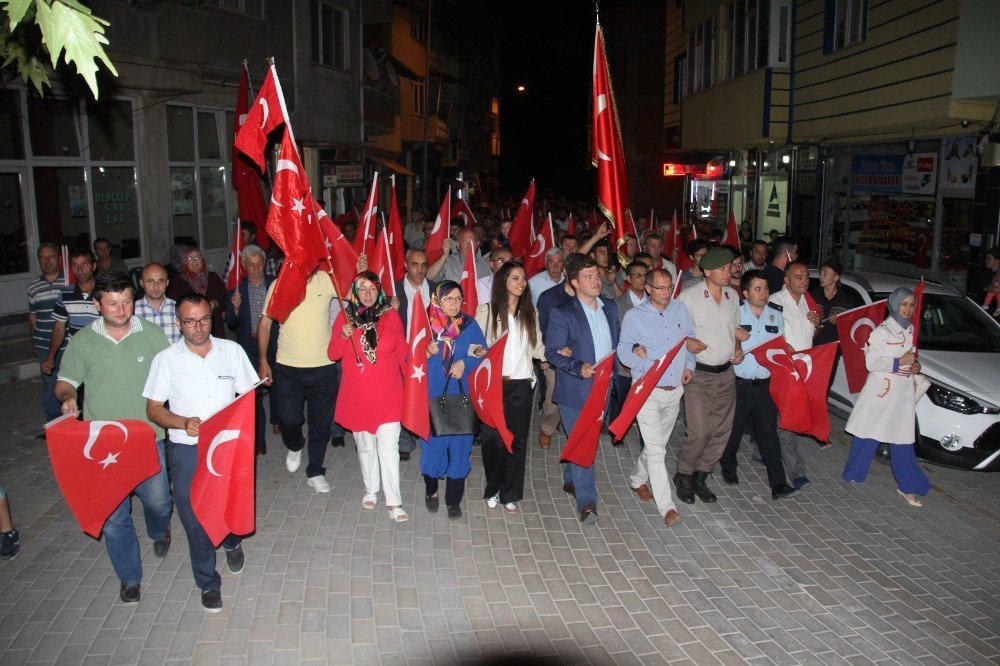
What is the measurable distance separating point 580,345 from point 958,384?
375cm

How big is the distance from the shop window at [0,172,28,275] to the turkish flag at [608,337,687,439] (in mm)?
12534

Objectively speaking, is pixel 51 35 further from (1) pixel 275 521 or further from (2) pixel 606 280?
(2) pixel 606 280

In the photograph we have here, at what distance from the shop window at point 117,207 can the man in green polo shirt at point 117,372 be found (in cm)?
1269

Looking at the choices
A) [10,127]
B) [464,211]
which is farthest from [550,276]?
[10,127]

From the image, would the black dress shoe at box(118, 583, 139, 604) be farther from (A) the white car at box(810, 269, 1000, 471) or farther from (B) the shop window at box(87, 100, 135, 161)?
(B) the shop window at box(87, 100, 135, 161)

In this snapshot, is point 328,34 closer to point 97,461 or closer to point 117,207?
point 117,207

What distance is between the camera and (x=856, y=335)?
7.80 m

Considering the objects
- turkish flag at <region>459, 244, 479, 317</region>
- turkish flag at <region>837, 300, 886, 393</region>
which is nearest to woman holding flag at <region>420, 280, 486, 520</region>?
turkish flag at <region>459, 244, 479, 317</region>

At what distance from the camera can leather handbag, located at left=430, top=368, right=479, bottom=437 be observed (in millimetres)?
6387

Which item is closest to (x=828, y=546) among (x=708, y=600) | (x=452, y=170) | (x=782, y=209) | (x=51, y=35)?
(x=708, y=600)

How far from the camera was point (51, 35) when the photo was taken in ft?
12.9

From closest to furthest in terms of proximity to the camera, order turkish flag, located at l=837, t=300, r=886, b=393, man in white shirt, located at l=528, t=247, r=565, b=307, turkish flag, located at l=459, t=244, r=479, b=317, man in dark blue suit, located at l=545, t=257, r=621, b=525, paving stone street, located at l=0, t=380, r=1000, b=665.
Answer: paving stone street, located at l=0, t=380, r=1000, b=665 < man in dark blue suit, located at l=545, t=257, r=621, b=525 < turkish flag, located at l=459, t=244, r=479, b=317 < turkish flag, located at l=837, t=300, r=886, b=393 < man in white shirt, located at l=528, t=247, r=565, b=307

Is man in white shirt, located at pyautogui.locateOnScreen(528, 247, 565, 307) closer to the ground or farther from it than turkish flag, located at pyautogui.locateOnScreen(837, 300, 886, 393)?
farther from it

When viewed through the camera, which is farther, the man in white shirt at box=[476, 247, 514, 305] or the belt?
the man in white shirt at box=[476, 247, 514, 305]
